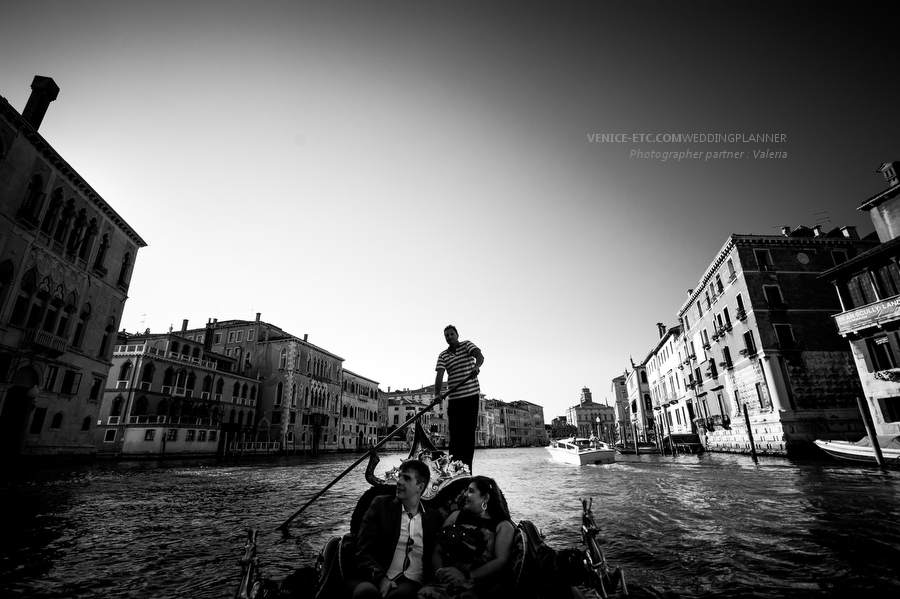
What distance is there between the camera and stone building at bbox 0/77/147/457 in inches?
625

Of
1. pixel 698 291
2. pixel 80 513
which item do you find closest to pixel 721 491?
pixel 80 513

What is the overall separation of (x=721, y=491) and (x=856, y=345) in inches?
523

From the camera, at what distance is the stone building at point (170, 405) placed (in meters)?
27.3

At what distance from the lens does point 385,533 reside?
2893mm

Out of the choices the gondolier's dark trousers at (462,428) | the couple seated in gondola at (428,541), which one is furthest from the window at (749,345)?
the couple seated in gondola at (428,541)

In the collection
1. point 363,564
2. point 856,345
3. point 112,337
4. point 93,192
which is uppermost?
point 93,192

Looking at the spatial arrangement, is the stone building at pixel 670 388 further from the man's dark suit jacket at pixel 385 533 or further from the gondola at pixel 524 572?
the man's dark suit jacket at pixel 385 533

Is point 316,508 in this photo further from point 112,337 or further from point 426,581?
point 112,337

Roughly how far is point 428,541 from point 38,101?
85.3 feet

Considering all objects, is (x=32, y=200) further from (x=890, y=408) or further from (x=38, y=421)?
(x=890, y=408)

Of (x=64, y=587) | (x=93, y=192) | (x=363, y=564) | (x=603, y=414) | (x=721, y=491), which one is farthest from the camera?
(x=603, y=414)

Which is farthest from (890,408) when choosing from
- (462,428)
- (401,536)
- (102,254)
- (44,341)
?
(102,254)

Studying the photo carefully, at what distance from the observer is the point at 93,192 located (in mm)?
19859

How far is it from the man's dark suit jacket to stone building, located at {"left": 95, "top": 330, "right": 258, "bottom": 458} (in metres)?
30.3
